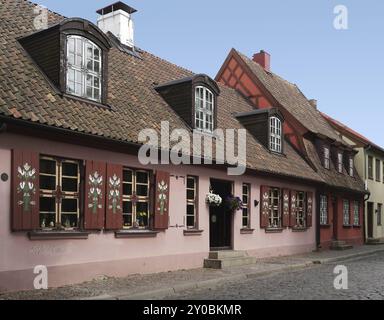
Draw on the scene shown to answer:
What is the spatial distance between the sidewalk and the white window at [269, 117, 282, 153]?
5428 millimetres

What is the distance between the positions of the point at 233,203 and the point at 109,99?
511 cm

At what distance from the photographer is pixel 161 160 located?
1313 centimetres

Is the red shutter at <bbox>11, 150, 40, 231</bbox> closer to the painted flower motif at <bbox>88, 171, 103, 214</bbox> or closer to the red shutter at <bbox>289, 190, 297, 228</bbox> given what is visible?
the painted flower motif at <bbox>88, 171, 103, 214</bbox>

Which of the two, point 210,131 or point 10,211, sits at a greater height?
point 210,131

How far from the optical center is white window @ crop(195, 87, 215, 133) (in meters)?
15.9

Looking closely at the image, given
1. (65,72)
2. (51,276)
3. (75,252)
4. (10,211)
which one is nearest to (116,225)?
(75,252)

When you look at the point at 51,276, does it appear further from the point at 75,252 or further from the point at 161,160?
the point at 161,160

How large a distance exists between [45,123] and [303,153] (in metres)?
14.1

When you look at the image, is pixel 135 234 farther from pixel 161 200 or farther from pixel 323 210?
pixel 323 210

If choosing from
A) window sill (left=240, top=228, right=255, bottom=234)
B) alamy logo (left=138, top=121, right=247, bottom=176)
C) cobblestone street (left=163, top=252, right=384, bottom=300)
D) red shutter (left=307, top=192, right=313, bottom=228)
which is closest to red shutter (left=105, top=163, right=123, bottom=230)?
alamy logo (left=138, top=121, right=247, bottom=176)

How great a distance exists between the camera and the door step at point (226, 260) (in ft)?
47.5

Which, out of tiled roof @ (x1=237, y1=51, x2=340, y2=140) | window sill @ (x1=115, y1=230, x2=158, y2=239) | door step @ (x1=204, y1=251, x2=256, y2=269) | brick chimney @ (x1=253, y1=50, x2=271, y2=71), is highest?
brick chimney @ (x1=253, y1=50, x2=271, y2=71)

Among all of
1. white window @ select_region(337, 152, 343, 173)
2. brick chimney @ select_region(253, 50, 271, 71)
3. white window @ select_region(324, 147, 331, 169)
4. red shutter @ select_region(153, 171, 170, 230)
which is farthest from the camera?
brick chimney @ select_region(253, 50, 271, 71)

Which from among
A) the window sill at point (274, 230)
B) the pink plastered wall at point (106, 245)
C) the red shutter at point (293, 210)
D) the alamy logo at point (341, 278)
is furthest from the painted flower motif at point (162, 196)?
the red shutter at point (293, 210)
